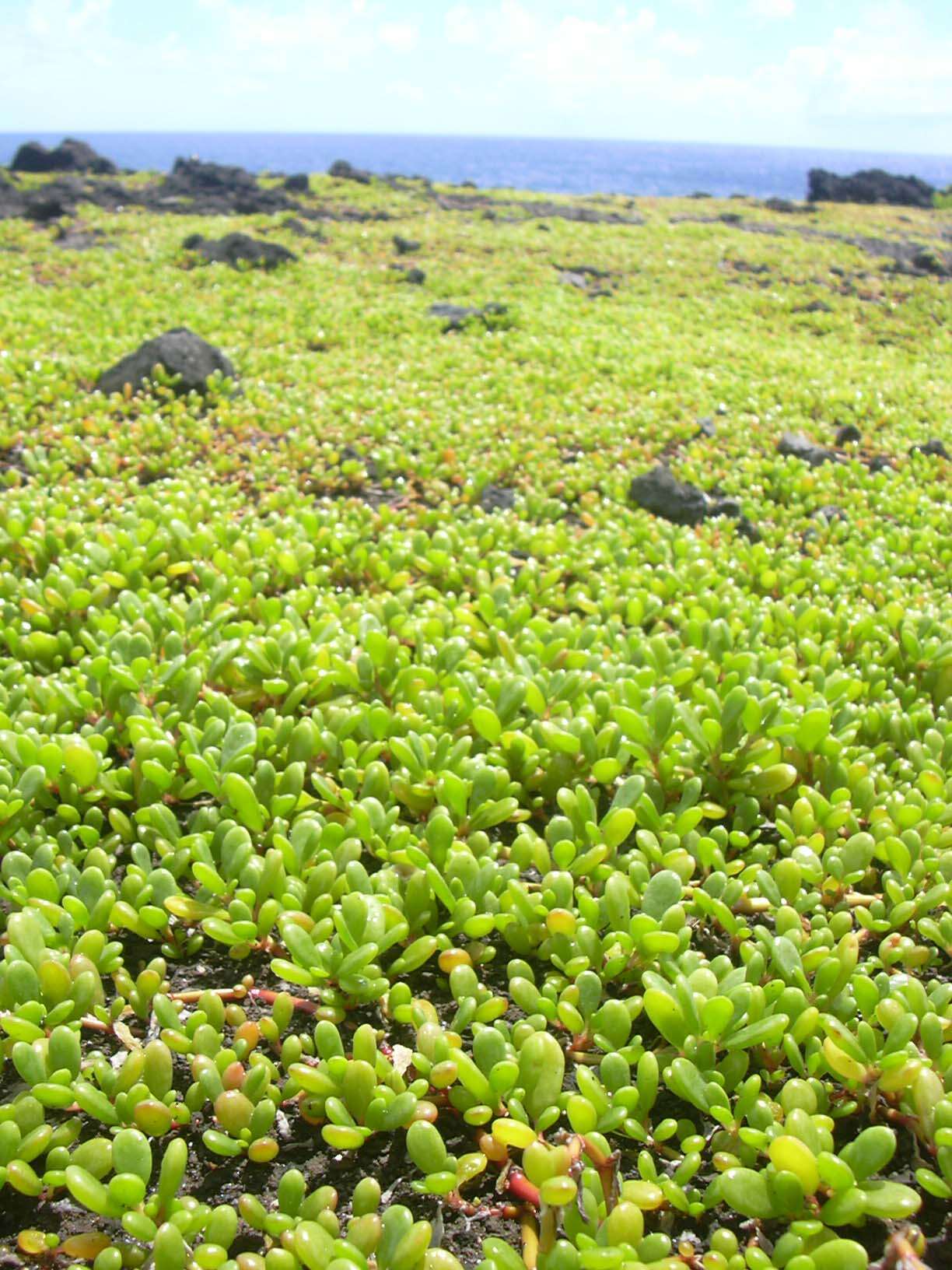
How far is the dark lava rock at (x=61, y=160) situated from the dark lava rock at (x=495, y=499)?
3383 centimetres

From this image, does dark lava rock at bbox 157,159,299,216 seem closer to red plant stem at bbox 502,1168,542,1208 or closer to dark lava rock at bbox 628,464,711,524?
dark lava rock at bbox 628,464,711,524

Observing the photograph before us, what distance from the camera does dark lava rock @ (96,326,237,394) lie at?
29.2ft

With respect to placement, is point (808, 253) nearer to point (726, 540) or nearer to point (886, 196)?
point (726, 540)

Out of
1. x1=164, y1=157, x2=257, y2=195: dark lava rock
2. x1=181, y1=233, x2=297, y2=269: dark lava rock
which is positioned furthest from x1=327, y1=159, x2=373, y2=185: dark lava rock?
x1=181, y1=233, x2=297, y2=269: dark lava rock

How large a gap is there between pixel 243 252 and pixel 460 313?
5.68 metres

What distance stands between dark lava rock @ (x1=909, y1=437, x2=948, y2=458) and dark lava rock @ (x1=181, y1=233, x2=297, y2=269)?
12.8 meters

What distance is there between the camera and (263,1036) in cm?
235

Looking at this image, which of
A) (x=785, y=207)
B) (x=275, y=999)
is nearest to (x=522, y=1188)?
(x=275, y=999)

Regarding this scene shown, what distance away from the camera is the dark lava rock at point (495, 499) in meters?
7.12

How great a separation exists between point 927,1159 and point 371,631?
247 centimetres

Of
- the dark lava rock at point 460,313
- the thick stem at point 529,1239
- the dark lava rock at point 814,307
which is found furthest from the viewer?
the dark lava rock at point 814,307

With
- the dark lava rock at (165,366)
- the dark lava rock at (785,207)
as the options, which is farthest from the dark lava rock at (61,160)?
the dark lava rock at (165,366)

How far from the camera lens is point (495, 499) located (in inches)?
286

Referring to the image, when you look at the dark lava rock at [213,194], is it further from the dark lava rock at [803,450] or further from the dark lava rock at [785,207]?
the dark lava rock at [803,450]
